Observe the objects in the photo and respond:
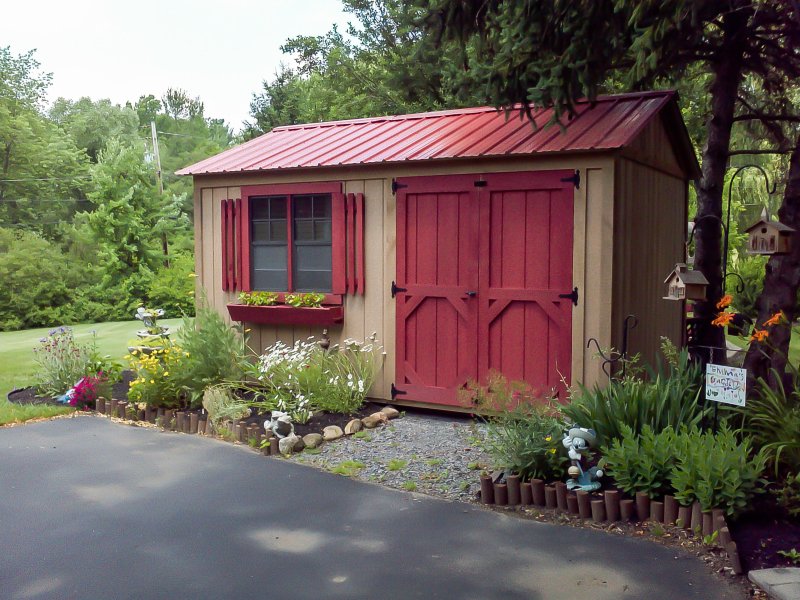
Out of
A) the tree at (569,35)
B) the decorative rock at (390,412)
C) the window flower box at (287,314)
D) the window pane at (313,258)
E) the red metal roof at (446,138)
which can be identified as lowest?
the decorative rock at (390,412)

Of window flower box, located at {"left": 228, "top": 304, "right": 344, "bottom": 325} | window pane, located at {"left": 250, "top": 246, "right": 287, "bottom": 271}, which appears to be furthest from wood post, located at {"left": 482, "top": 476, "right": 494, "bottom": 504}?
window pane, located at {"left": 250, "top": 246, "right": 287, "bottom": 271}

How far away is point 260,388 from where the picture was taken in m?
8.52

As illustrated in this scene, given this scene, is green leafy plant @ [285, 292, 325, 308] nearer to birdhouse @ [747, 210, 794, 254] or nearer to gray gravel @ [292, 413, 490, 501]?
gray gravel @ [292, 413, 490, 501]

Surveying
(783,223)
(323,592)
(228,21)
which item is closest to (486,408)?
(783,223)

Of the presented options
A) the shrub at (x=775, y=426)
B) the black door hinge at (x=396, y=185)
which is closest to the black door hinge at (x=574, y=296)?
the shrub at (x=775, y=426)

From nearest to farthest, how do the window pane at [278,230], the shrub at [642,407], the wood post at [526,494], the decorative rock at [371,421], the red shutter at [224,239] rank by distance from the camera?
the wood post at [526,494]
the shrub at [642,407]
the decorative rock at [371,421]
the window pane at [278,230]
the red shutter at [224,239]

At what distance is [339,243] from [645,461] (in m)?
4.37

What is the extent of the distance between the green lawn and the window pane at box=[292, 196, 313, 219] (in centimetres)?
316

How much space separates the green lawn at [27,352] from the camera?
8.21m

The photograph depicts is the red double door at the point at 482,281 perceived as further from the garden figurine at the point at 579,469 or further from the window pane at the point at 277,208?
the garden figurine at the point at 579,469

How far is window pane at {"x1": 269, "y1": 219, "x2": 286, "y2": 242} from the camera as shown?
8719 millimetres

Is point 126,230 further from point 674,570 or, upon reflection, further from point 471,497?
point 674,570

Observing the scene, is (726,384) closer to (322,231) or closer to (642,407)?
(642,407)

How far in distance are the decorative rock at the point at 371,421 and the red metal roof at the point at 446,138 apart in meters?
2.53
